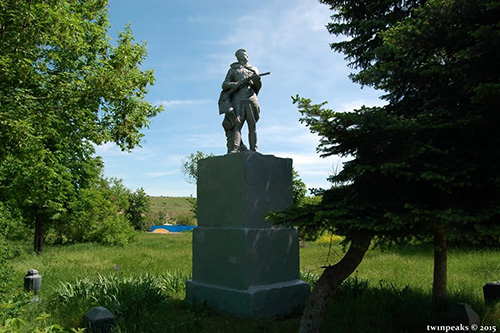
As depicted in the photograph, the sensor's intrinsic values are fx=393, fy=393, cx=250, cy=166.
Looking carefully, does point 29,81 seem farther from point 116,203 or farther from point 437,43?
point 116,203

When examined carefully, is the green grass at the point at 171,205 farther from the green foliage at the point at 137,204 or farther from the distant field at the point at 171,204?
the green foliage at the point at 137,204

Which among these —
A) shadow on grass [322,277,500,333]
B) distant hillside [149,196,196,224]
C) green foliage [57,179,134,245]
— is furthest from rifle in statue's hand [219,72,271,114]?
distant hillside [149,196,196,224]

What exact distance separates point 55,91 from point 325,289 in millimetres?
8682

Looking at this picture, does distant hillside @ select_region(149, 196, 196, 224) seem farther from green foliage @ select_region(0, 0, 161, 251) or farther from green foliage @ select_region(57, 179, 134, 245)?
green foliage @ select_region(0, 0, 161, 251)

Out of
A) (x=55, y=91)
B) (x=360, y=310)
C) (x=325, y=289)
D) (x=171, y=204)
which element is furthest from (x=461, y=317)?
(x=171, y=204)

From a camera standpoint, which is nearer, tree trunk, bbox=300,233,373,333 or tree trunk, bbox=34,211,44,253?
tree trunk, bbox=300,233,373,333

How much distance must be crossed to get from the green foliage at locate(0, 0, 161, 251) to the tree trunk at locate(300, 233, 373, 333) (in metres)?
6.43

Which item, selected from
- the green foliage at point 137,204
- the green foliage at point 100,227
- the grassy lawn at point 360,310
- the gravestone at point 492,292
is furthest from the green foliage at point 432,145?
the green foliage at point 137,204

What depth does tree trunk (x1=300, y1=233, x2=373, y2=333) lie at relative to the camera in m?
4.32

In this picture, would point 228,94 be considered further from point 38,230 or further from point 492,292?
point 38,230

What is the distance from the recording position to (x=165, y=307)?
637cm

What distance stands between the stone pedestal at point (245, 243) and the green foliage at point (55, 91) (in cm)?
418

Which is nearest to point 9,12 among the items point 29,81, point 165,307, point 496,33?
point 29,81

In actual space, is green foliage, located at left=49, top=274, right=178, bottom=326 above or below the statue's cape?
below
